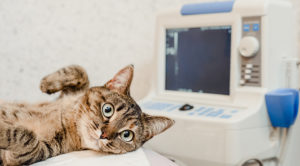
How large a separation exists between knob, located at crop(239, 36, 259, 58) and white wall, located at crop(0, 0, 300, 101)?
0.32m

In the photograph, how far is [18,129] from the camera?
617mm

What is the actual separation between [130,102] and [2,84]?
20.3 inches

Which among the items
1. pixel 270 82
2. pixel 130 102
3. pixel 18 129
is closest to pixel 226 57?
pixel 270 82

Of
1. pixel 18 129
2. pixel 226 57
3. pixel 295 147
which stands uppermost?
pixel 226 57

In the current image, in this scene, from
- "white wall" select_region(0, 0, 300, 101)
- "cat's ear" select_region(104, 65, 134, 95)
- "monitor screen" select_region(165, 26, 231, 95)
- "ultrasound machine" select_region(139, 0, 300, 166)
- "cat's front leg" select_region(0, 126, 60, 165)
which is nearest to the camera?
"cat's front leg" select_region(0, 126, 60, 165)

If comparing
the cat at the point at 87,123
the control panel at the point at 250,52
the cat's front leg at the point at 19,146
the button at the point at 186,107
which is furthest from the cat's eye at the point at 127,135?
the control panel at the point at 250,52

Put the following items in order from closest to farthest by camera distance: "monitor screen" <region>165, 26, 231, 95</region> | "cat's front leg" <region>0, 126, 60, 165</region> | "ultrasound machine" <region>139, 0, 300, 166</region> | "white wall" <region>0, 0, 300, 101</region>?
"cat's front leg" <region>0, 126, 60, 165</region>, "ultrasound machine" <region>139, 0, 300, 166</region>, "monitor screen" <region>165, 26, 231, 95</region>, "white wall" <region>0, 0, 300, 101</region>

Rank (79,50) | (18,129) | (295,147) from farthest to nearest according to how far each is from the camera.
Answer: (79,50) < (295,147) < (18,129)

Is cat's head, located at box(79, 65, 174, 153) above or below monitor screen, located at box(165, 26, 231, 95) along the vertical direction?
below

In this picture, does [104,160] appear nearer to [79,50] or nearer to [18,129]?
[18,129]

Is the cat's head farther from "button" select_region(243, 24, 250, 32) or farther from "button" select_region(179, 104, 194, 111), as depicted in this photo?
"button" select_region(243, 24, 250, 32)

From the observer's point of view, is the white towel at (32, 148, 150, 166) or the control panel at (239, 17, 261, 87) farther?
the control panel at (239, 17, 261, 87)

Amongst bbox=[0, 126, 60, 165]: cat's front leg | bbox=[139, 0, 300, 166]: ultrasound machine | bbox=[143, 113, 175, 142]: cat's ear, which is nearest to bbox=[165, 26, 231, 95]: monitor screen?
bbox=[139, 0, 300, 166]: ultrasound machine

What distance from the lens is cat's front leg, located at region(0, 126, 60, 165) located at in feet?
1.96
